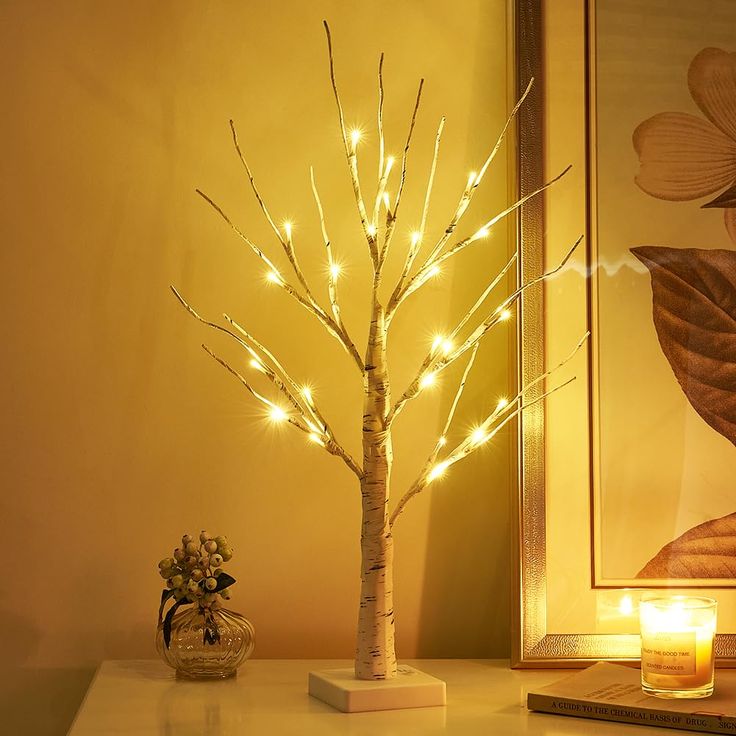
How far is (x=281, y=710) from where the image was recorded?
0.98m

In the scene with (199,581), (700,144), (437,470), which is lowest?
(199,581)

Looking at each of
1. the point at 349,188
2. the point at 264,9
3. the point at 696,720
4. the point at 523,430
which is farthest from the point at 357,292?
the point at 696,720

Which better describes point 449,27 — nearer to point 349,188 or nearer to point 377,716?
point 349,188

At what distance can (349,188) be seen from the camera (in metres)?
1.27

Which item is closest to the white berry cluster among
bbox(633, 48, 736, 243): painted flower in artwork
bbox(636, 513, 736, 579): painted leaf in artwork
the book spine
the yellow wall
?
the yellow wall

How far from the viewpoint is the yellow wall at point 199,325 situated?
1.22 meters

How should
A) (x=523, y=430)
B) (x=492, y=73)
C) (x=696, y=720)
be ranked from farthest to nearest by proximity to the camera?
(x=492, y=73) < (x=523, y=430) < (x=696, y=720)

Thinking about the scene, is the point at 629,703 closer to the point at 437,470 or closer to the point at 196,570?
the point at 437,470

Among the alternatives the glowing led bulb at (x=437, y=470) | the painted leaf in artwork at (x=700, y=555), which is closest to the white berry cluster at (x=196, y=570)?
the glowing led bulb at (x=437, y=470)

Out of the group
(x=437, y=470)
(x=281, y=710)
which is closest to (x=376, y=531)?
(x=437, y=470)

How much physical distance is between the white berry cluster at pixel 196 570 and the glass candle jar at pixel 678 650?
452mm

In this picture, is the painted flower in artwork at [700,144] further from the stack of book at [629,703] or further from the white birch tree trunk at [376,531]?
the stack of book at [629,703]

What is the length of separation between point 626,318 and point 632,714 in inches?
19.2

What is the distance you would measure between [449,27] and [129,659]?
89cm
